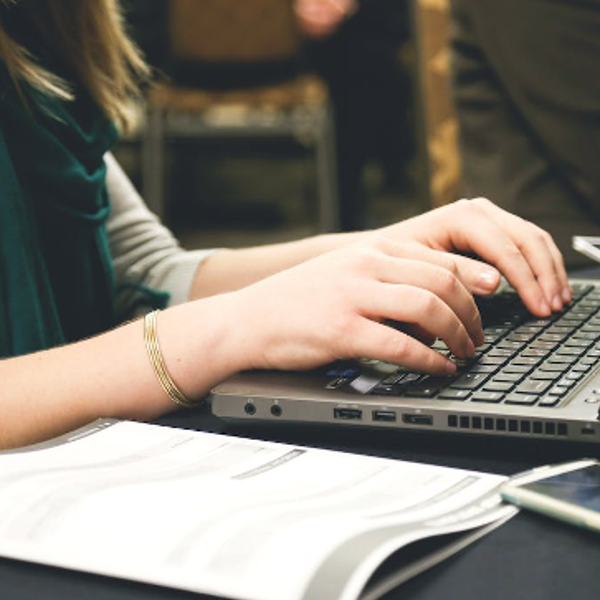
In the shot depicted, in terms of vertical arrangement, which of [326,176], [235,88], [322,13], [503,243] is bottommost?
[326,176]

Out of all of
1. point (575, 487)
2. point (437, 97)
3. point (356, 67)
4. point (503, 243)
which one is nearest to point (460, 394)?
point (575, 487)

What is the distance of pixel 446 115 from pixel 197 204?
9.69 ft

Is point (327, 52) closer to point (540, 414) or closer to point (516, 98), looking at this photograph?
point (516, 98)

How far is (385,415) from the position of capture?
0.60 metres

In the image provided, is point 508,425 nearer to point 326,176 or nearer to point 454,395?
point 454,395

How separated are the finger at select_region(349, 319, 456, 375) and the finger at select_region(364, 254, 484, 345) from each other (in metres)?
0.03

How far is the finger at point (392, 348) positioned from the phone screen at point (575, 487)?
0.43 feet

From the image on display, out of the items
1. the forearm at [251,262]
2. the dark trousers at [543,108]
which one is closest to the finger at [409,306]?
the forearm at [251,262]

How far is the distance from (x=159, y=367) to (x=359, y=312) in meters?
0.14

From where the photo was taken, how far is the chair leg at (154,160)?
3635mm

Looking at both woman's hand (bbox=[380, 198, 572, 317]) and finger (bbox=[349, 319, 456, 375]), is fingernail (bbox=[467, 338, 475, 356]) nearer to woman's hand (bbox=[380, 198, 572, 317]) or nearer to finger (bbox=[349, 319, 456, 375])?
finger (bbox=[349, 319, 456, 375])

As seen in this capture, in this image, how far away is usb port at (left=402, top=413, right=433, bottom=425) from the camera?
589 mm

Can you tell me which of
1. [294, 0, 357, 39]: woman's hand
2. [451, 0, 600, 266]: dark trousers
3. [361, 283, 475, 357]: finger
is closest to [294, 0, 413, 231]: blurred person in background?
[294, 0, 357, 39]: woman's hand

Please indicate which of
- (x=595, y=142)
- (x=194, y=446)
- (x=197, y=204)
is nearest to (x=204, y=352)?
(x=194, y=446)
